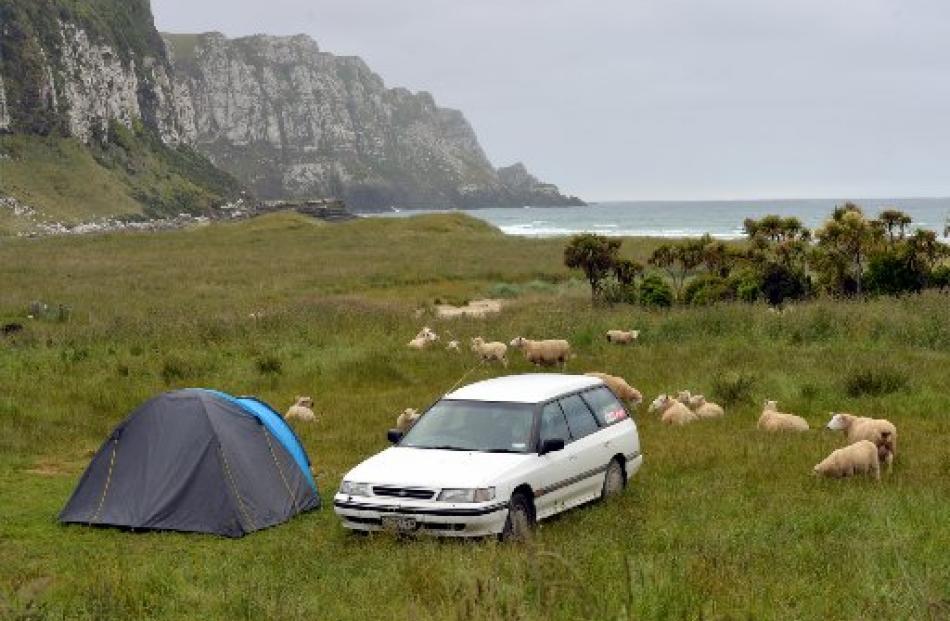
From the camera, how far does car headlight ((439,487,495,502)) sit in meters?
11.6

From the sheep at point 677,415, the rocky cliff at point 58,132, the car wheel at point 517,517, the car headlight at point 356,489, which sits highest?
the rocky cliff at point 58,132

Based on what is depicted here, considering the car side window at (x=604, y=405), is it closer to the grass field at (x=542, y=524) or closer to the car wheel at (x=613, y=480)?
the car wheel at (x=613, y=480)

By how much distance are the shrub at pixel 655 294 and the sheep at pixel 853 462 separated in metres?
20.0

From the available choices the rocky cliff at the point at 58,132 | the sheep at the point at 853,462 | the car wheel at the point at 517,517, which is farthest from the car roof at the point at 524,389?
→ the rocky cliff at the point at 58,132

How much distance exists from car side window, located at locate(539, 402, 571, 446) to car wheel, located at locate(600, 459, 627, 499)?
99 centimetres

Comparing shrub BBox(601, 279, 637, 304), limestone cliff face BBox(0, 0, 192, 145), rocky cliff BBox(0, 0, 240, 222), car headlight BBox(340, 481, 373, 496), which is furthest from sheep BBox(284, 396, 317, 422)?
limestone cliff face BBox(0, 0, 192, 145)

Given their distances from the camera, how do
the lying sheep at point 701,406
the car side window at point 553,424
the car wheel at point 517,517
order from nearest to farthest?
the car wheel at point 517,517 → the car side window at point 553,424 → the lying sheep at point 701,406

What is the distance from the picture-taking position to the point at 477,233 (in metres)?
89.4

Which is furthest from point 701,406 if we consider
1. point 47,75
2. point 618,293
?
point 47,75

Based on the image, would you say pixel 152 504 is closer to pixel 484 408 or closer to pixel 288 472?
pixel 288 472

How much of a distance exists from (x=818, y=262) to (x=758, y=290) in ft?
9.16

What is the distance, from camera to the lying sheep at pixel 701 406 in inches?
771

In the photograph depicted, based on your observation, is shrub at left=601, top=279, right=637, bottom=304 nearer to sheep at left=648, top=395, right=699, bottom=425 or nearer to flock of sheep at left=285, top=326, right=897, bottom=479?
flock of sheep at left=285, top=326, right=897, bottom=479

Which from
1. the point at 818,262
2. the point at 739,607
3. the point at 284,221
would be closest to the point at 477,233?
the point at 284,221
